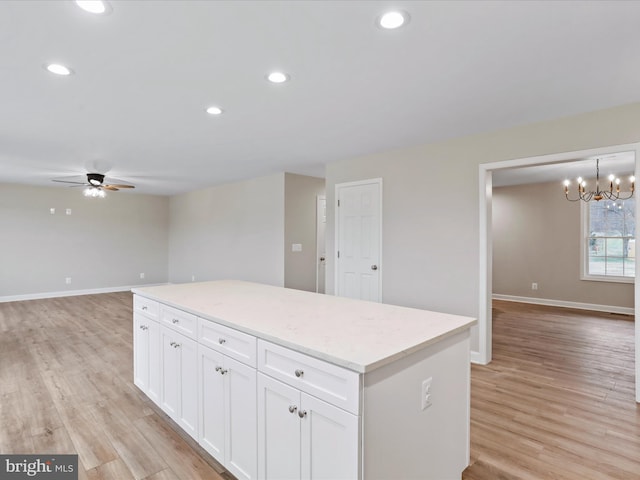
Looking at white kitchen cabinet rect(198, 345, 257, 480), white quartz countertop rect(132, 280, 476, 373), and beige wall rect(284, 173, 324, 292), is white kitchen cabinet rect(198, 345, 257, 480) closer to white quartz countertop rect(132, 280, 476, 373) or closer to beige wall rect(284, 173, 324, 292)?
white quartz countertop rect(132, 280, 476, 373)

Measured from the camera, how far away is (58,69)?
2.21 metres

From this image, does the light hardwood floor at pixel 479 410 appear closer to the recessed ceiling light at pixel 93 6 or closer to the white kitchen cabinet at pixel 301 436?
the white kitchen cabinet at pixel 301 436

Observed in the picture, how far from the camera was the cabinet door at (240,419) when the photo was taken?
5.40 ft

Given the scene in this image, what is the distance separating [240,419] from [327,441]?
0.61 meters

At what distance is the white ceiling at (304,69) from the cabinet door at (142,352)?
178 cm

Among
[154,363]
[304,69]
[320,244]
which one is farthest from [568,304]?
[154,363]

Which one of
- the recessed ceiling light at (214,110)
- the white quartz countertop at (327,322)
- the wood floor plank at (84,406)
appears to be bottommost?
the wood floor plank at (84,406)

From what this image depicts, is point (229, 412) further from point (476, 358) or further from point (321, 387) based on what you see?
point (476, 358)

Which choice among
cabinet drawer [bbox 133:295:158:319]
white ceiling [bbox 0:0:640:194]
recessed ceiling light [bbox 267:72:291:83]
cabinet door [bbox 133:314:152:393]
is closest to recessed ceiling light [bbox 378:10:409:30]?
white ceiling [bbox 0:0:640:194]

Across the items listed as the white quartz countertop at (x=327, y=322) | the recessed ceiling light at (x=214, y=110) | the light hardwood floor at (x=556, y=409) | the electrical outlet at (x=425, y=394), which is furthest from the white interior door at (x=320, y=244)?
the electrical outlet at (x=425, y=394)

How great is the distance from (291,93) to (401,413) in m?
2.25

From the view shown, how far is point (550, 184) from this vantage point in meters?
6.70

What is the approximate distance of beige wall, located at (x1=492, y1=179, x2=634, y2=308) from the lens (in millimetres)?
6344

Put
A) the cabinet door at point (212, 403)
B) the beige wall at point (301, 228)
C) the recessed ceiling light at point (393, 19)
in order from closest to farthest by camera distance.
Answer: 1. the recessed ceiling light at point (393, 19)
2. the cabinet door at point (212, 403)
3. the beige wall at point (301, 228)
